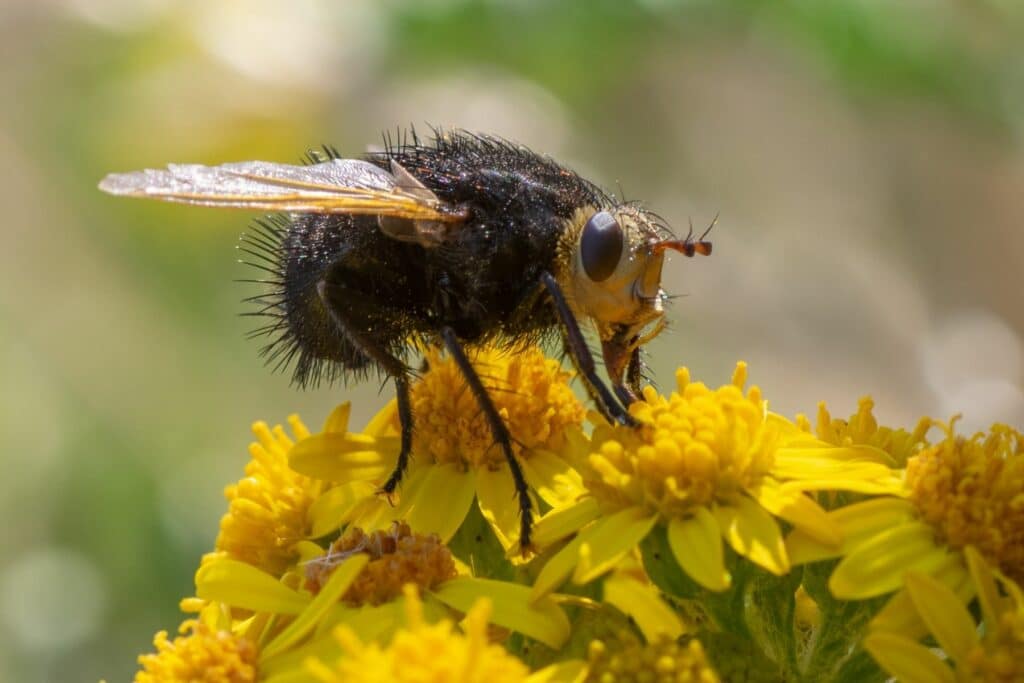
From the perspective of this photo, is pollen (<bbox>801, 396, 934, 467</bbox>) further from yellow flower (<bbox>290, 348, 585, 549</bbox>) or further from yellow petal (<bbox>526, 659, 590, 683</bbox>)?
yellow petal (<bbox>526, 659, 590, 683</bbox>)

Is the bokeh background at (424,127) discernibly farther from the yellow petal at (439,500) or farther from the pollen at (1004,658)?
the pollen at (1004,658)

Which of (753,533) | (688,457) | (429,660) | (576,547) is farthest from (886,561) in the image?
(429,660)

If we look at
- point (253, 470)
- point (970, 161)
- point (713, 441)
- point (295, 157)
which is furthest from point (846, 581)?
point (970, 161)

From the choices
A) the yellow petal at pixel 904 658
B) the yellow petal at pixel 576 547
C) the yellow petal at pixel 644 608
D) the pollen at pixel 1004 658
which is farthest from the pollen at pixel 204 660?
the pollen at pixel 1004 658

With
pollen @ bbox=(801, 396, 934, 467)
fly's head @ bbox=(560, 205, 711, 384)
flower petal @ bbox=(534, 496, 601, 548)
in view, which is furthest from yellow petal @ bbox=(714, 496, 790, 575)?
fly's head @ bbox=(560, 205, 711, 384)

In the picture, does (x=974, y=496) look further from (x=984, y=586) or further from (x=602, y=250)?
(x=602, y=250)
